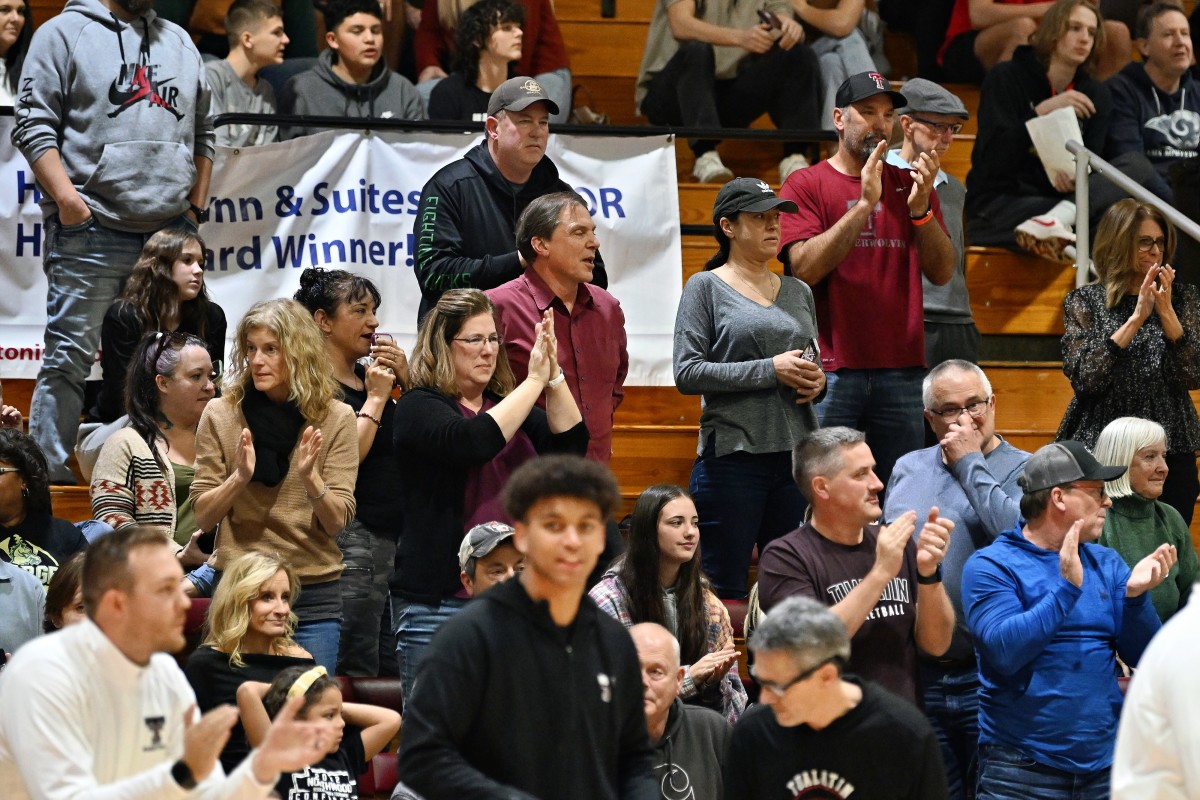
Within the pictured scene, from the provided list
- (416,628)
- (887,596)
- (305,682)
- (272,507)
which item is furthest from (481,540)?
(887,596)

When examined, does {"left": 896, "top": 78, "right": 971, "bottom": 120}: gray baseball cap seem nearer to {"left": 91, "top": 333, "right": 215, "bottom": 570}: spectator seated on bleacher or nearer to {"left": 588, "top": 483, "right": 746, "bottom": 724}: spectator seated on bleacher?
{"left": 588, "top": 483, "right": 746, "bottom": 724}: spectator seated on bleacher

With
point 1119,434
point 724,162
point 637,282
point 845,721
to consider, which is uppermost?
point 724,162

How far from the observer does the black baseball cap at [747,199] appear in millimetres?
5832

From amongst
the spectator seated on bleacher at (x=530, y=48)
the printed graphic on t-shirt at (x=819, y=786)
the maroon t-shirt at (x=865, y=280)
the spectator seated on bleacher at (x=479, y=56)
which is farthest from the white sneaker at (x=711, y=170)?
the printed graphic on t-shirt at (x=819, y=786)

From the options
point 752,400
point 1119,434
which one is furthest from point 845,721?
point 1119,434

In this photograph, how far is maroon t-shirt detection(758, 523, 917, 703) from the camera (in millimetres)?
4793

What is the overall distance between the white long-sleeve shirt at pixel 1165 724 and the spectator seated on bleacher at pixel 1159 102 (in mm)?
5364

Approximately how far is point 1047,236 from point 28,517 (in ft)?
15.4

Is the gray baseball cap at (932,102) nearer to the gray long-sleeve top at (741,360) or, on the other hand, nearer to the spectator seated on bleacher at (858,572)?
the gray long-sleeve top at (741,360)

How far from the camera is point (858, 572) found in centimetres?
484

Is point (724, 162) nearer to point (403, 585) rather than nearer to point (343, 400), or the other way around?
point (343, 400)

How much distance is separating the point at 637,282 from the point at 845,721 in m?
3.91

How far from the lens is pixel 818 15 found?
27.9 feet

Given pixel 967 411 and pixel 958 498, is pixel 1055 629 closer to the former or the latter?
pixel 958 498
